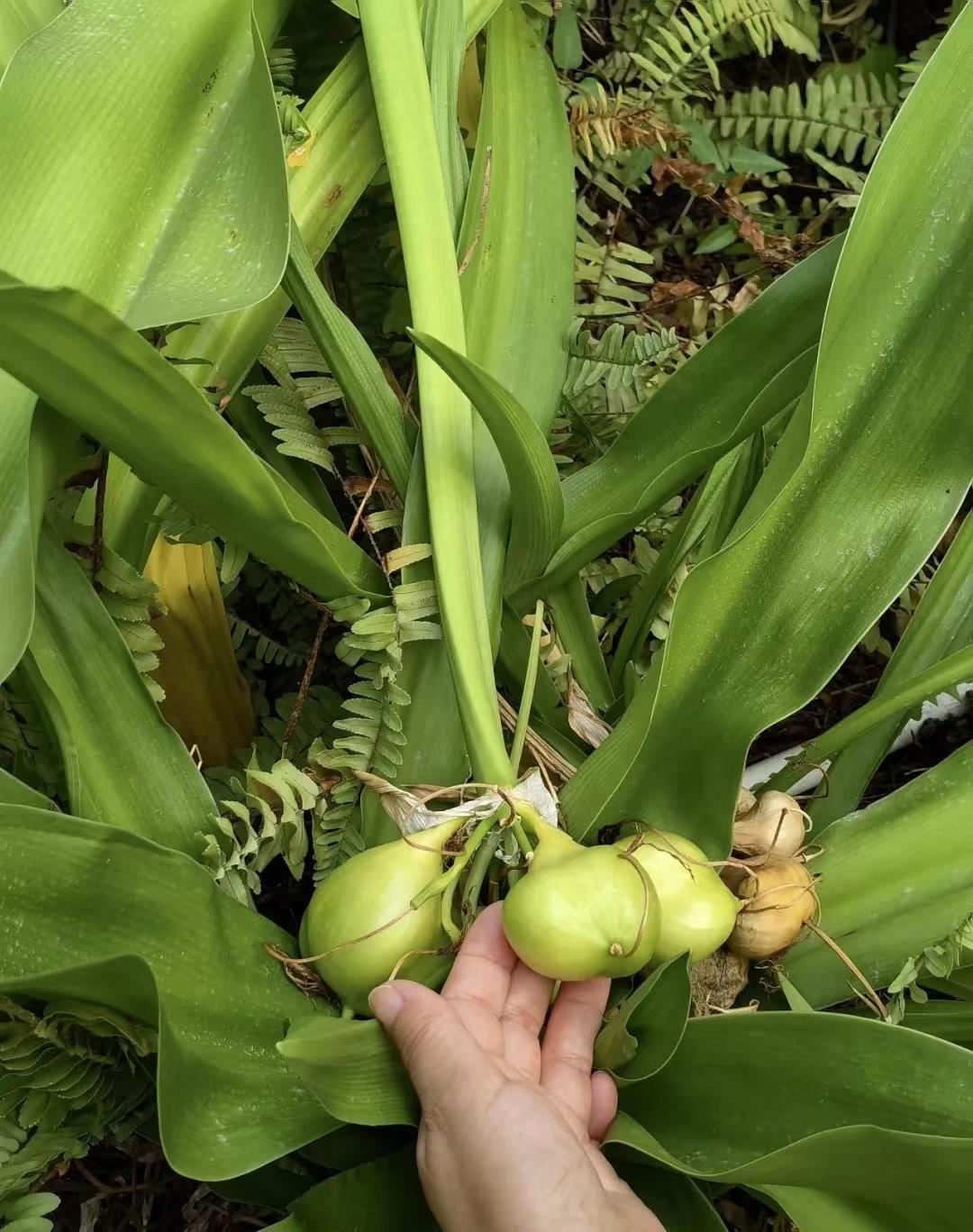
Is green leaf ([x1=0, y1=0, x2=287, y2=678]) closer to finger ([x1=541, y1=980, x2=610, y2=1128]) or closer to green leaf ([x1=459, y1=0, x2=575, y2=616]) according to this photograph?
green leaf ([x1=459, y1=0, x2=575, y2=616])

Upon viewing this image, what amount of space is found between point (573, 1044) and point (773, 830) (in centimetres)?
19

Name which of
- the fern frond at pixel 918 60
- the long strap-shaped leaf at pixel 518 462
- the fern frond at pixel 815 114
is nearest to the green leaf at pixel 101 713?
the long strap-shaped leaf at pixel 518 462

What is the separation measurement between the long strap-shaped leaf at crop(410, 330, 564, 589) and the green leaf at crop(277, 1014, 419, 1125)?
330mm

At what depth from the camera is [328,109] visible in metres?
0.74

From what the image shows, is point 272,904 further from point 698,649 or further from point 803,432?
point 803,432

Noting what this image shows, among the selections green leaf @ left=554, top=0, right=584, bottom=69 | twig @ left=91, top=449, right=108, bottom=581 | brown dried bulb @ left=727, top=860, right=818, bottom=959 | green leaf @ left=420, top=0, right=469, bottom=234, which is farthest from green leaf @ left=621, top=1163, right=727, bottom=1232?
green leaf @ left=554, top=0, right=584, bottom=69

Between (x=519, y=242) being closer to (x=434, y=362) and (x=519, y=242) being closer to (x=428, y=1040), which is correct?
(x=434, y=362)

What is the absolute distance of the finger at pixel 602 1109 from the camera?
565 mm

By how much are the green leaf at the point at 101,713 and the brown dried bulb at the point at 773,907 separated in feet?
1.15

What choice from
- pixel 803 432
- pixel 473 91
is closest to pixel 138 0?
pixel 473 91

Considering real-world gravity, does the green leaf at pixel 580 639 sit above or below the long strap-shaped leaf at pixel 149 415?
below

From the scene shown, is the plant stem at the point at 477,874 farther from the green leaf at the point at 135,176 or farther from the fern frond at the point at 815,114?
the fern frond at the point at 815,114

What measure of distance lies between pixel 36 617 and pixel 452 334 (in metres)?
0.34

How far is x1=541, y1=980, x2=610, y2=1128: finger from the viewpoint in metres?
0.55
